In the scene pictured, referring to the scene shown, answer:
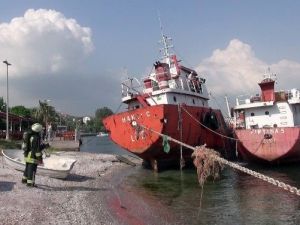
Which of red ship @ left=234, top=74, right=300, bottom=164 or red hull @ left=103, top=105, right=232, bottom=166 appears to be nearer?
red hull @ left=103, top=105, right=232, bottom=166

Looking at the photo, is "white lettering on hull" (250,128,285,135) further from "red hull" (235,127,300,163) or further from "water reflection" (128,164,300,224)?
"water reflection" (128,164,300,224)

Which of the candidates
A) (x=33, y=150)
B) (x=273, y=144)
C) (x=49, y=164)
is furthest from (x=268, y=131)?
(x=33, y=150)

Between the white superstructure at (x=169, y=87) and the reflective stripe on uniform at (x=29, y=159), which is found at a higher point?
Result: the white superstructure at (x=169, y=87)

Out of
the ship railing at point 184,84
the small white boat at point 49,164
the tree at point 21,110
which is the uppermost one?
the tree at point 21,110

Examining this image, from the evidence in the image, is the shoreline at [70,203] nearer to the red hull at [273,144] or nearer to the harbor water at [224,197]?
the harbor water at [224,197]

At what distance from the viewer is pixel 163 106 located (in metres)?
25.2

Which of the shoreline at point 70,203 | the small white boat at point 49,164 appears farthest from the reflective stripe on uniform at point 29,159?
the small white boat at point 49,164

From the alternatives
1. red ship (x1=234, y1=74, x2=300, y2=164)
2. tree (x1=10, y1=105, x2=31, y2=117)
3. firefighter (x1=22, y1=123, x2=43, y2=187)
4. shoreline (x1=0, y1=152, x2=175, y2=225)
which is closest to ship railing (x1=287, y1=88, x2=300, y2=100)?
red ship (x1=234, y1=74, x2=300, y2=164)

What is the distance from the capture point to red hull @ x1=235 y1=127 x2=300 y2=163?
26219 millimetres

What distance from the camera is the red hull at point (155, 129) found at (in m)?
25.5

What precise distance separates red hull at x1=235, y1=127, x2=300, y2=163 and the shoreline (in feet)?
35.4

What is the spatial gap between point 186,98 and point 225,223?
18057 mm

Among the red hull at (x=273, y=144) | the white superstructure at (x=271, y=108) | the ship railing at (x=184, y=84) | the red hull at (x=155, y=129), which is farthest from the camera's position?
the ship railing at (x=184, y=84)

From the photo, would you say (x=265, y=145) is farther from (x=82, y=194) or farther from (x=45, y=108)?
(x=45, y=108)
